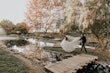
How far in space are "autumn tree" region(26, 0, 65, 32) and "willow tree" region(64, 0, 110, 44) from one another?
13.3 meters

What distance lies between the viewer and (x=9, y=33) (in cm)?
5256

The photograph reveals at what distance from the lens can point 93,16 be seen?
23641mm

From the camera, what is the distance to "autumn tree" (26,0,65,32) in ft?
127

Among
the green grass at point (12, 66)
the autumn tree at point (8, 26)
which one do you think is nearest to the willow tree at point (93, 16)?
the green grass at point (12, 66)

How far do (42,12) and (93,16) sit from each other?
16.6 metres

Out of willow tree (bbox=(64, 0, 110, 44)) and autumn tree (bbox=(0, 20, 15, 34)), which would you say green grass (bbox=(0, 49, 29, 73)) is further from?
autumn tree (bbox=(0, 20, 15, 34))

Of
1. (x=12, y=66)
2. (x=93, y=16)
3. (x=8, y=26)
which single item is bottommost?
(x=12, y=66)

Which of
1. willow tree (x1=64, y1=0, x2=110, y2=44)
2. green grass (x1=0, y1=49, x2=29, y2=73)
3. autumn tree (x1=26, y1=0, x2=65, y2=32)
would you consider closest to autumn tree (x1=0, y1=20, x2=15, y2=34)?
autumn tree (x1=26, y1=0, x2=65, y2=32)

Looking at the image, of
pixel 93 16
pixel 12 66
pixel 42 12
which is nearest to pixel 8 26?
pixel 42 12

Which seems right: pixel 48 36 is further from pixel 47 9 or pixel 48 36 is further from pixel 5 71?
pixel 5 71

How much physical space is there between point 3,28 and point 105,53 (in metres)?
33.1

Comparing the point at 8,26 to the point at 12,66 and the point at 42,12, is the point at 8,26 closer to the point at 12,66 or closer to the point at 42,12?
the point at 42,12

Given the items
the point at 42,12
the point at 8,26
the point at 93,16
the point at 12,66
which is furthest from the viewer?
the point at 8,26

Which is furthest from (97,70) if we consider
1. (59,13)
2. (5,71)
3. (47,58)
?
(59,13)
